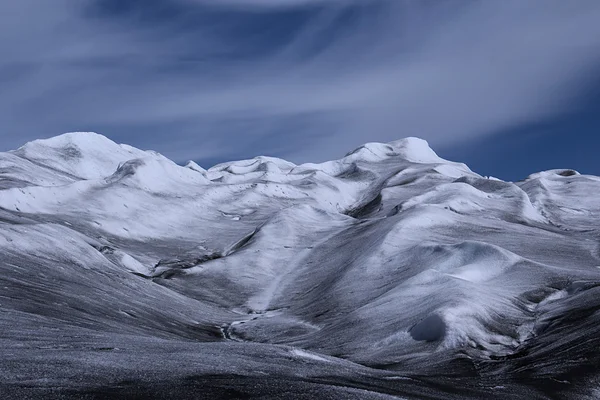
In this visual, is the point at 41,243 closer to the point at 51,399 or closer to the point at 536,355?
the point at 536,355

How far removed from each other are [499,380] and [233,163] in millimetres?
115649

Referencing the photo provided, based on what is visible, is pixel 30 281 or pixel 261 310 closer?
pixel 30 281

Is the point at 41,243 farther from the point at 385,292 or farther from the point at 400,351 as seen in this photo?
the point at 400,351

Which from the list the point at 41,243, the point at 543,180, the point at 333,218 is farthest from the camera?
the point at 543,180

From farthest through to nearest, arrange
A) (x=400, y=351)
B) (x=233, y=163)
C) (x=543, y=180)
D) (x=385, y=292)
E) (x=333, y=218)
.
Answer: (x=233, y=163), (x=543, y=180), (x=333, y=218), (x=385, y=292), (x=400, y=351)

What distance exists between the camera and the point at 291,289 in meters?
48.2

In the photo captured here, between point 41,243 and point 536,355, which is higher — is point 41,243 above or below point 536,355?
above

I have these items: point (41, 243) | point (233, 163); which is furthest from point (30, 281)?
point (233, 163)

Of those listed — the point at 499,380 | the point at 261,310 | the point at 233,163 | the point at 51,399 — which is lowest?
the point at 51,399

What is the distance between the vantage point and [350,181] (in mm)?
104812

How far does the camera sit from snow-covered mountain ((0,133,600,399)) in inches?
666

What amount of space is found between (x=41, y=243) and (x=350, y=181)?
6667 centimetres

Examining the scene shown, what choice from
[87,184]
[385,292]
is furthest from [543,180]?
[385,292]

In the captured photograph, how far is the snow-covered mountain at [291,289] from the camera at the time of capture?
1692 centimetres
